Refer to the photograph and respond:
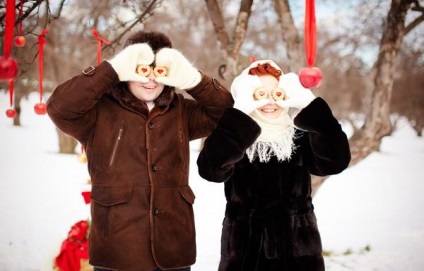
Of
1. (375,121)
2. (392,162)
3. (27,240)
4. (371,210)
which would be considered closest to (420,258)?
(375,121)

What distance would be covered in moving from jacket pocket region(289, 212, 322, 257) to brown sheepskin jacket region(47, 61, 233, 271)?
0.54 metres

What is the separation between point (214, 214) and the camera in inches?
242

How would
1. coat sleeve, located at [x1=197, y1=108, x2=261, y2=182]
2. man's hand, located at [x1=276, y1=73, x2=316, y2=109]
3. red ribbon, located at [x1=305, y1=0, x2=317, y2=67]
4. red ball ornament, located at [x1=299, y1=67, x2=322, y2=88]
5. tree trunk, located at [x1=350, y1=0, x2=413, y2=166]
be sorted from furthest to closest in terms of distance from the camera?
tree trunk, located at [x1=350, y1=0, x2=413, y2=166] < man's hand, located at [x1=276, y1=73, x2=316, y2=109] < coat sleeve, located at [x1=197, y1=108, x2=261, y2=182] < red ribbon, located at [x1=305, y1=0, x2=317, y2=67] < red ball ornament, located at [x1=299, y1=67, x2=322, y2=88]

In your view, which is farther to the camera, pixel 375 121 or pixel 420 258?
pixel 420 258

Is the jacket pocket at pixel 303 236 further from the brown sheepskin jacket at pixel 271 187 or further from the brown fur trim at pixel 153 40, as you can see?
the brown fur trim at pixel 153 40

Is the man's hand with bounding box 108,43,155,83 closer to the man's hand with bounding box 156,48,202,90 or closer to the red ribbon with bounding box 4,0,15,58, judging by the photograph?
the man's hand with bounding box 156,48,202,90

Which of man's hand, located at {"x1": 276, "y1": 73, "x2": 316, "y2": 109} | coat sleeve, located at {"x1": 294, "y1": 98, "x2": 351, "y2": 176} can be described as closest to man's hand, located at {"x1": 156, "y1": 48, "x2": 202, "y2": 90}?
man's hand, located at {"x1": 276, "y1": 73, "x2": 316, "y2": 109}

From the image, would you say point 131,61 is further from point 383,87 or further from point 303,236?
point 383,87

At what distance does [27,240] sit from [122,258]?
3.29 m

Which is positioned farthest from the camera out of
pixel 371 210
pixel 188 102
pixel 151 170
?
pixel 371 210

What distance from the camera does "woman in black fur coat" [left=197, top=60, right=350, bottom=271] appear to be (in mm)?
1798

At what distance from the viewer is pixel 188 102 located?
88.2 inches

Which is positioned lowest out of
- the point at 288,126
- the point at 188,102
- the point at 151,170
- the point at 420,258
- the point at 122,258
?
the point at 420,258

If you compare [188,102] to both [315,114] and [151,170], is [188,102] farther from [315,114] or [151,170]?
[315,114]
